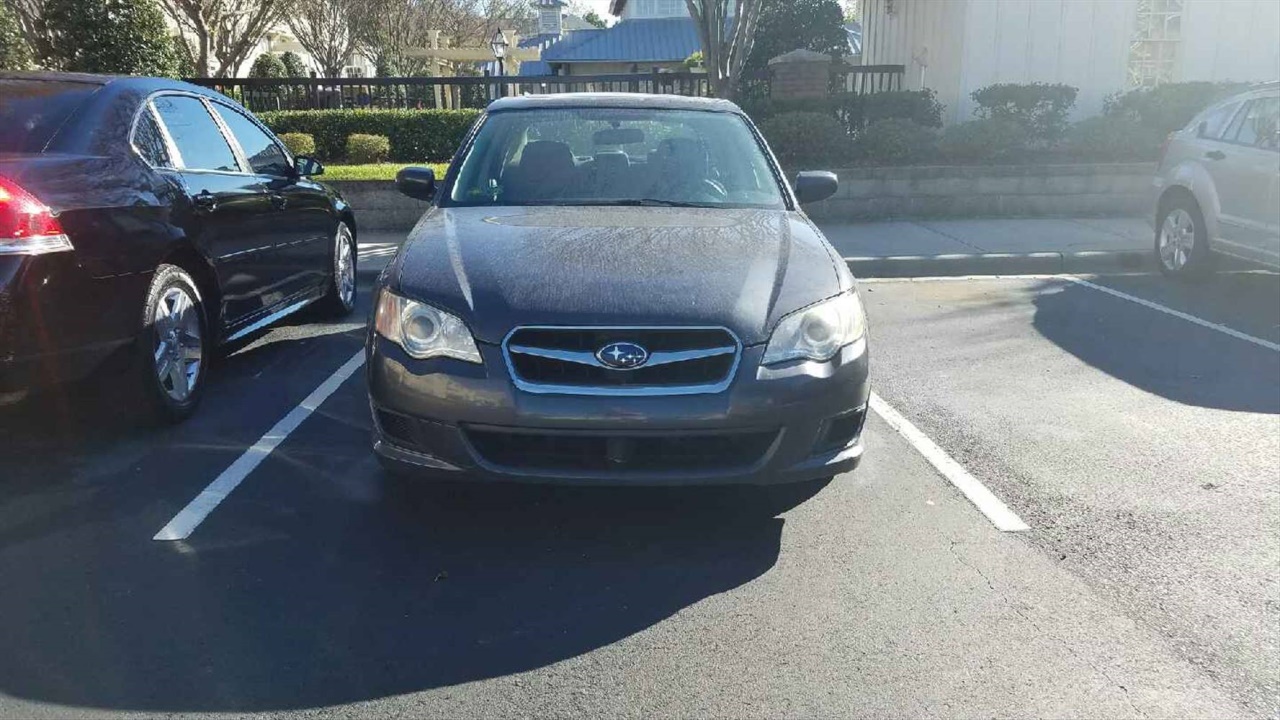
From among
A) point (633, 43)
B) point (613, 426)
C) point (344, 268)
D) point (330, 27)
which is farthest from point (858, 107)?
point (633, 43)

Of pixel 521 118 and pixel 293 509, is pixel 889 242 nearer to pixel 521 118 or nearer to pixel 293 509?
pixel 521 118

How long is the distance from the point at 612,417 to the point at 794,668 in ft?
3.28

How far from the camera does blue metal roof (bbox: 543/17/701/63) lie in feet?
124

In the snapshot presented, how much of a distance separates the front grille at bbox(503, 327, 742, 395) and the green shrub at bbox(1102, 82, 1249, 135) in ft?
38.9

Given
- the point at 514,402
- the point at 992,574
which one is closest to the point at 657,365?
the point at 514,402

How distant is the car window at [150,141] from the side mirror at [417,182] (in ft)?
3.81

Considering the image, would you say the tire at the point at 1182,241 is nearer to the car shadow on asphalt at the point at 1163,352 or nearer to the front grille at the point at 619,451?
the car shadow on asphalt at the point at 1163,352

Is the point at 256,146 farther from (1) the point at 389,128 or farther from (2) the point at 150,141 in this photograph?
(1) the point at 389,128

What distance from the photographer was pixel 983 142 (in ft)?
41.8

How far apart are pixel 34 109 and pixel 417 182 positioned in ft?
5.91

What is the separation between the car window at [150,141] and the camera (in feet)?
16.8

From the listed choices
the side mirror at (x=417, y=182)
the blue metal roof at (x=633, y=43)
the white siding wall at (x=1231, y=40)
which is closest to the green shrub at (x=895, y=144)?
the white siding wall at (x=1231, y=40)

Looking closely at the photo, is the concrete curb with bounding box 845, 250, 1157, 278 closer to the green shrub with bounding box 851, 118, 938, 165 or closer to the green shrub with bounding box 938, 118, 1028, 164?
the green shrub with bounding box 851, 118, 938, 165

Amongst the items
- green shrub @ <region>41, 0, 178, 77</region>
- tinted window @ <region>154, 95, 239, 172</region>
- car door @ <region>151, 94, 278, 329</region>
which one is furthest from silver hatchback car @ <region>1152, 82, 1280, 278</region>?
green shrub @ <region>41, 0, 178, 77</region>
